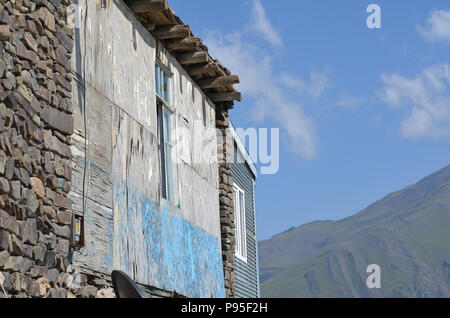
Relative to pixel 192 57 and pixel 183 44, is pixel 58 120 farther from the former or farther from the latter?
pixel 192 57

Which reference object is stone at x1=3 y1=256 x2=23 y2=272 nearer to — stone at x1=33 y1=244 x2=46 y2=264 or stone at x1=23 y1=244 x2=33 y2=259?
stone at x1=23 y1=244 x2=33 y2=259

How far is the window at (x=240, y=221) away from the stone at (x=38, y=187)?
10.6m

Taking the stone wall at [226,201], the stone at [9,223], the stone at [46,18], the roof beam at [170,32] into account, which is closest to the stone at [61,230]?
the stone at [9,223]

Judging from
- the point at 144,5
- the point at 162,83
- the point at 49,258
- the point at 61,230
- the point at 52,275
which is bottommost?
the point at 52,275

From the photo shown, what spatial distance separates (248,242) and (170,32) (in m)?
9.18

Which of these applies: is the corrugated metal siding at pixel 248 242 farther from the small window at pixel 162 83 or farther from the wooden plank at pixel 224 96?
the small window at pixel 162 83

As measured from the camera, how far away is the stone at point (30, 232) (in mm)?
5891

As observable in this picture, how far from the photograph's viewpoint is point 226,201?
12477 mm

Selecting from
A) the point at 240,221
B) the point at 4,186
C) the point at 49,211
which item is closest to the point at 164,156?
the point at 49,211

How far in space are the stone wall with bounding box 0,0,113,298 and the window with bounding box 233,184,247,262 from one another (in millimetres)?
9983

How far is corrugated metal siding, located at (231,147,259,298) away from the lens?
16.4 m

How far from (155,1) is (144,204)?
101 inches

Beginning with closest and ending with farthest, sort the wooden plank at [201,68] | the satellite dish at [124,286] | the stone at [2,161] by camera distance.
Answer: the satellite dish at [124,286] → the stone at [2,161] → the wooden plank at [201,68]
